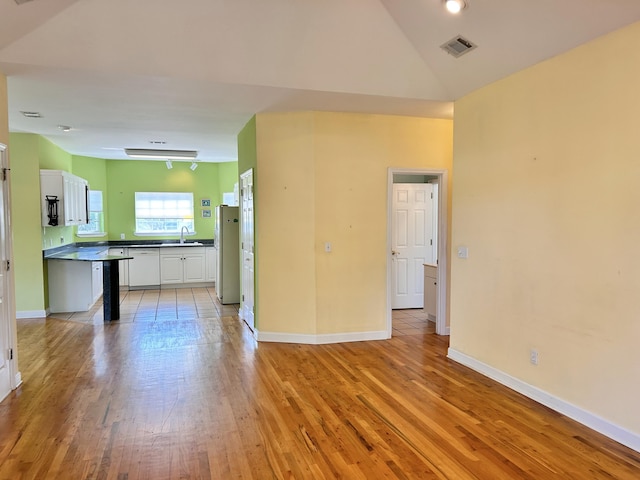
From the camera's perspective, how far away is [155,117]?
4.83 meters

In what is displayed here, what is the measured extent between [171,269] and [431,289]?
5.37 meters


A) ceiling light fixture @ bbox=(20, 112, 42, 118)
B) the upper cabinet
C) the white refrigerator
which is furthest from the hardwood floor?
ceiling light fixture @ bbox=(20, 112, 42, 118)

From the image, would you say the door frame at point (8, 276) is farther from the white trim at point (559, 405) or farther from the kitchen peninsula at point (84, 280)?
the white trim at point (559, 405)

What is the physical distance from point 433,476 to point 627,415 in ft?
4.41

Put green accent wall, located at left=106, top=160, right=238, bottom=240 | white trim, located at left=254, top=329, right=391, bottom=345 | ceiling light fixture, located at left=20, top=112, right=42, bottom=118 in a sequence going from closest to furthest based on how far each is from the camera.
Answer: ceiling light fixture, located at left=20, top=112, right=42, bottom=118 → white trim, located at left=254, top=329, right=391, bottom=345 → green accent wall, located at left=106, top=160, right=238, bottom=240

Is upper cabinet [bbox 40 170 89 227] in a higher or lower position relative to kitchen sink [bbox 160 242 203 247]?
higher

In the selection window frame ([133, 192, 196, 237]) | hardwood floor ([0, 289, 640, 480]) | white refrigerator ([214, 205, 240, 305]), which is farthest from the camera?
window frame ([133, 192, 196, 237])

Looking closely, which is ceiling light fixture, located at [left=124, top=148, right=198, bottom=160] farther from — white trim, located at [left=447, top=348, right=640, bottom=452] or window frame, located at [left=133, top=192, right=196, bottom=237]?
white trim, located at [left=447, top=348, right=640, bottom=452]

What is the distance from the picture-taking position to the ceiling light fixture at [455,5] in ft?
9.70

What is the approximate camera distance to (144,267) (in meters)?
8.38

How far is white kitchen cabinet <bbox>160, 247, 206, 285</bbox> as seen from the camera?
8.49 metres

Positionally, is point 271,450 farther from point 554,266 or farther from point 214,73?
point 214,73

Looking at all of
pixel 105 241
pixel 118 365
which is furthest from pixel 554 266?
pixel 105 241

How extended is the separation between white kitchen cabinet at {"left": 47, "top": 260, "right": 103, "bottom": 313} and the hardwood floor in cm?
169
